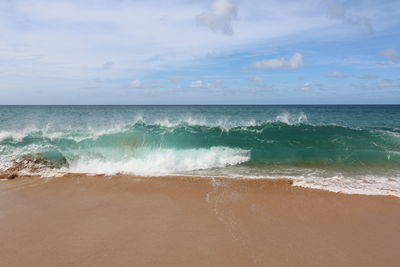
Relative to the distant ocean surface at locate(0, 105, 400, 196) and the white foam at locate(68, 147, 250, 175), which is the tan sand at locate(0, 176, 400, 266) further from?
the white foam at locate(68, 147, 250, 175)

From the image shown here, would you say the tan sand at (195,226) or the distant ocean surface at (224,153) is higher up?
the distant ocean surface at (224,153)

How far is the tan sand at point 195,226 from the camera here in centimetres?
355

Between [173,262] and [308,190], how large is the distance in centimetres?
383

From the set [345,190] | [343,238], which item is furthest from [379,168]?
[343,238]

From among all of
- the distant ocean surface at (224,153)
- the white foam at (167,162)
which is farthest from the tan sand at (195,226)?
the white foam at (167,162)

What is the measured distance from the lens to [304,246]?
12.4ft

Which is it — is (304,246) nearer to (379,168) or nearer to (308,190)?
(308,190)

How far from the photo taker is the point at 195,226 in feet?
14.3

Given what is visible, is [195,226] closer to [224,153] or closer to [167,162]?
[167,162]

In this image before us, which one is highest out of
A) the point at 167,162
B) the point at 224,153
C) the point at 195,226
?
the point at 224,153

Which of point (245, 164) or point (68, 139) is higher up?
point (68, 139)

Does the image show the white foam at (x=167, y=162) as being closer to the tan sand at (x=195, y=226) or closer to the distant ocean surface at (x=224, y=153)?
the distant ocean surface at (x=224, y=153)

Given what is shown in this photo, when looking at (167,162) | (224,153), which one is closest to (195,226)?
(167,162)

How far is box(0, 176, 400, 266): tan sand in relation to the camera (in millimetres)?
3553
